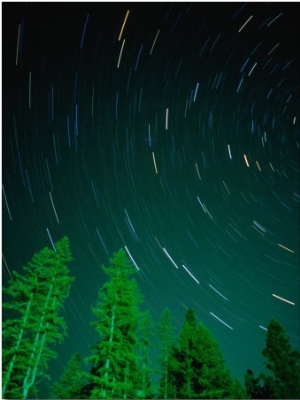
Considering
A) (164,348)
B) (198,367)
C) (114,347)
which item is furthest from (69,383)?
(114,347)

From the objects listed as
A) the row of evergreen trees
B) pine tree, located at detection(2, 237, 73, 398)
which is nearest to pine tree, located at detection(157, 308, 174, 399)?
the row of evergreen trees

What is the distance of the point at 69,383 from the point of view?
3588 cm

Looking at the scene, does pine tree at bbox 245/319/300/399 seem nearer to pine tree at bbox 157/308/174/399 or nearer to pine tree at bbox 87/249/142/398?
pine tree at bbox 157/308/174/399

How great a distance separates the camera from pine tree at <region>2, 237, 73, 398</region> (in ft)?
48.5

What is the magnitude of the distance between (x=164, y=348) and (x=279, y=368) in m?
8.73

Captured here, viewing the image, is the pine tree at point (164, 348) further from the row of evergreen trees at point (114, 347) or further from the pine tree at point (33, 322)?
the pine tree at point (33, 322)

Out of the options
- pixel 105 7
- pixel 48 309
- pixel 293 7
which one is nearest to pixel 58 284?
pixel 48 309

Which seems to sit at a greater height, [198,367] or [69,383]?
[69,383]

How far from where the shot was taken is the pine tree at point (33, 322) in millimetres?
14797

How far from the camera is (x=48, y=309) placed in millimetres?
16219

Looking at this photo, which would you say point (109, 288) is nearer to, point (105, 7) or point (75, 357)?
point (105, 7)

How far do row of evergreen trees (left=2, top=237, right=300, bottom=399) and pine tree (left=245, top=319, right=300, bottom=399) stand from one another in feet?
0.20

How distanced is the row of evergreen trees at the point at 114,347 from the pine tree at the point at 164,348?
275 millimetres

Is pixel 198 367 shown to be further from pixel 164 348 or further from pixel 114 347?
pixel 114 347
